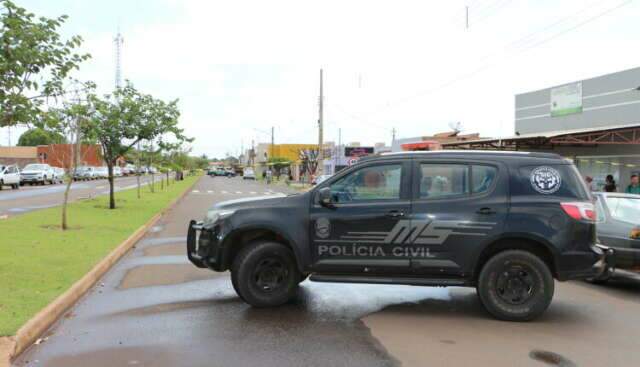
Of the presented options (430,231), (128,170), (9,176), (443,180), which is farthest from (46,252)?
(128,170)

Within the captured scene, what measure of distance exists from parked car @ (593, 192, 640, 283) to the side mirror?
4150mm

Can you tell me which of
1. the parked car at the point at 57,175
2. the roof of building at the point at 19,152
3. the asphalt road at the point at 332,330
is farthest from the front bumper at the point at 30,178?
the roof of building at the point at 19,152

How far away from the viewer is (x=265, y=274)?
7.13 metres

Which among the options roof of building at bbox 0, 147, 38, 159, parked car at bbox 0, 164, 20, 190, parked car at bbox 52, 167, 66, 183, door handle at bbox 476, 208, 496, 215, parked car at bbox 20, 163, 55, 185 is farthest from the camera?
roof of building at bbox 0, 147, 38, 159

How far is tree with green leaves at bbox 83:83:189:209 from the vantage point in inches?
760

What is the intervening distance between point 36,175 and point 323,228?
42460 mm

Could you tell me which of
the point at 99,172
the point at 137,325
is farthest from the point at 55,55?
the point at 99,172

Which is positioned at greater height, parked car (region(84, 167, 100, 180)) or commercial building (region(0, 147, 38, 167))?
commercial building (region(0, 147, 38, 167))

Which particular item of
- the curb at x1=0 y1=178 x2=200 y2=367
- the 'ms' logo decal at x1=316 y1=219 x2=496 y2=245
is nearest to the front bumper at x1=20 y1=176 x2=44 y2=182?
the curb at x1=0 y1=178 x2=200 y2=367

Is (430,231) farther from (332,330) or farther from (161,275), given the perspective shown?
(161,275)

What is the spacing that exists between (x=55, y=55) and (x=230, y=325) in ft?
14.2

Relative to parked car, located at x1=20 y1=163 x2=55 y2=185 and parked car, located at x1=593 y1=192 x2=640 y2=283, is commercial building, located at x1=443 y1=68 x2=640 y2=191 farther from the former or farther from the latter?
parked car, located at x1=20 y1=163 x2=55 y2=185

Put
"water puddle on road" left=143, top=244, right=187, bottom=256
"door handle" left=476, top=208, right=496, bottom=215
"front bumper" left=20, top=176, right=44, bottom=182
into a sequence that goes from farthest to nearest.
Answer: "front bumper" left=20, top=176, right=44, bottom=182, "water puddle on road" left=143, top=244, right=187, bottom=256, "door handle" left=476, top=208, right=496, bottom=215

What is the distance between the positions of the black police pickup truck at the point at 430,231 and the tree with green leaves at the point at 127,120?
43.4 ft
